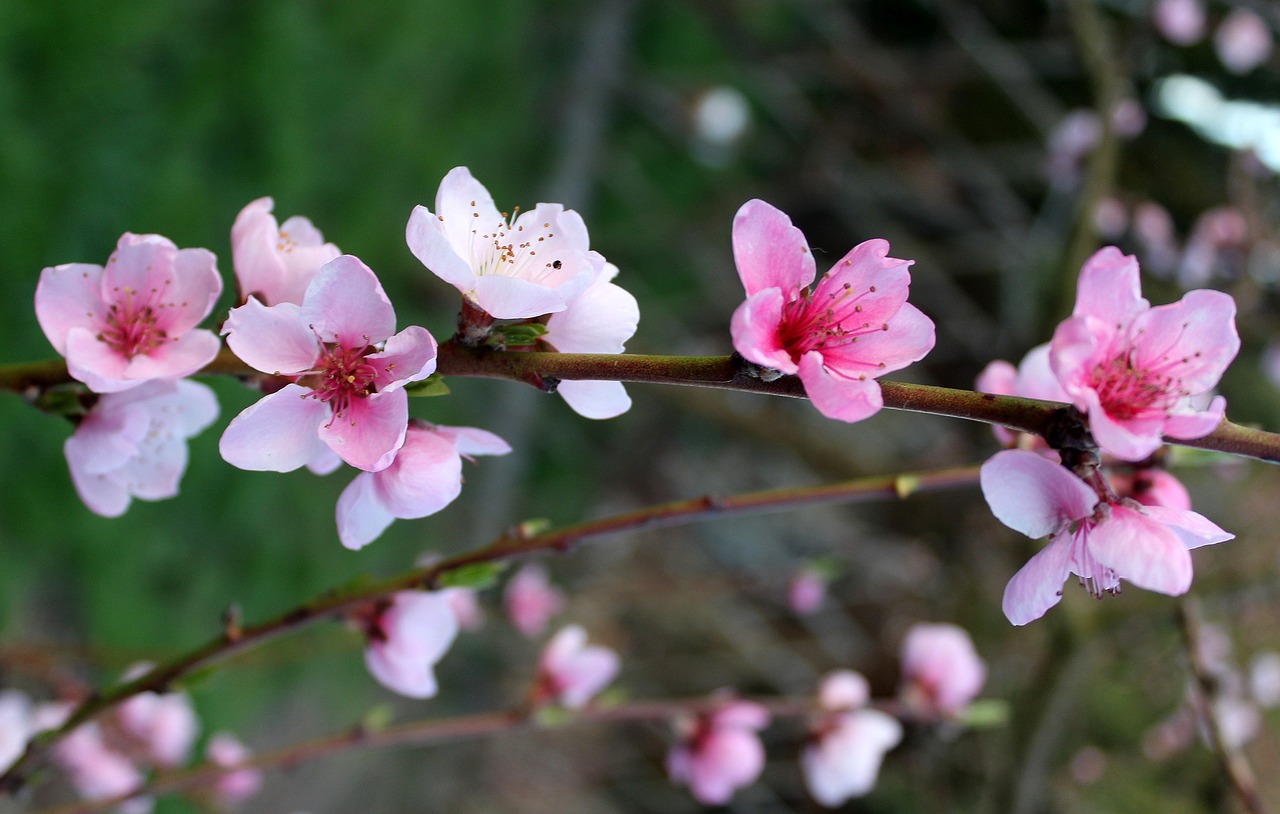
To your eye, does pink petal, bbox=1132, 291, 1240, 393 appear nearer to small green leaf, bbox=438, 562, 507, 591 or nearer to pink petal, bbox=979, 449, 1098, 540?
pink petal, bbox=979, 449, 1098, 540

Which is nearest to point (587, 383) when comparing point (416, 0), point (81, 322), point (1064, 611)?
point (81, 322)

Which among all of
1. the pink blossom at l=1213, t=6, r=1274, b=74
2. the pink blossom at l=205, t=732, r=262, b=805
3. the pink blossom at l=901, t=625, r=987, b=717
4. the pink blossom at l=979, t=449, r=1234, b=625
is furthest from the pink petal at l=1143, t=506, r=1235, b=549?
the pink blossom at l=1213, t=6, r=1274, b=74

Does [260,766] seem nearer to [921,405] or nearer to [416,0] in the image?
[921,405]

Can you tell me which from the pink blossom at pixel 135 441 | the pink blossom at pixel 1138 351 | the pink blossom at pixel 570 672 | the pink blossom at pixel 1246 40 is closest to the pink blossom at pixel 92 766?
the pink blossom at pixel 570 672

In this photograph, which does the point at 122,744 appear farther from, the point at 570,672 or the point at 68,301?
the point at 68,301

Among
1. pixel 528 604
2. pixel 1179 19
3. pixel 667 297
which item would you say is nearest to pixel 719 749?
pixel 528 604

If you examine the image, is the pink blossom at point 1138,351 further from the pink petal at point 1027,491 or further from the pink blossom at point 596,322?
the pink blossom at point 596,322
